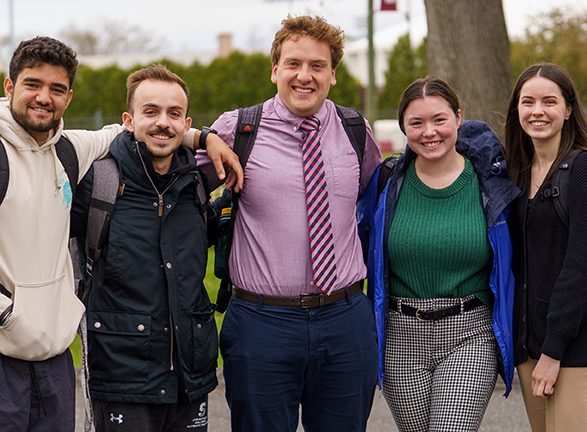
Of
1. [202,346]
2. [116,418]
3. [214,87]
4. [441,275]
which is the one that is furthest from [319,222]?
[214,87]

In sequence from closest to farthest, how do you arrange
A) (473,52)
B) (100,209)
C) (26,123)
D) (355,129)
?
1. (26,123)
2. (100,209)
3. (355,129)
4. (473,52)

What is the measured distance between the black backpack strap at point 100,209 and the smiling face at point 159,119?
0.21 m

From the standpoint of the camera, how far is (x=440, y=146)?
335 cm

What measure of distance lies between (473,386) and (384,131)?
22.1m

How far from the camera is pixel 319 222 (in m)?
3.22

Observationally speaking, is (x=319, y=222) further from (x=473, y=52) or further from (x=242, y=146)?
(x=473, y=52)

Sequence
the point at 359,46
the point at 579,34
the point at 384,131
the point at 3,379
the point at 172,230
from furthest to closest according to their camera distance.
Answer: the point at 359,46 → the point at 579,34 → the point at 384,131 → the point at 172,230 → the point at 3,379

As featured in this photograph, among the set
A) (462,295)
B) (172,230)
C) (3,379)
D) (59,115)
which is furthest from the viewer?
(462,295)

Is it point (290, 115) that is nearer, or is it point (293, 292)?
point (293, 292)

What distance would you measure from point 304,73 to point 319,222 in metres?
0.75

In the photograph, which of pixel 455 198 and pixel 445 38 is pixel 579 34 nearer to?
pixel 445 38

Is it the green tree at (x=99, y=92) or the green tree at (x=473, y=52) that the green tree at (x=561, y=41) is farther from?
the green tree at (x=473, y=52)

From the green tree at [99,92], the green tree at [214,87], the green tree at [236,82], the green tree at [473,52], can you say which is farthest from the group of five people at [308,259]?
the green tree at [236,82]

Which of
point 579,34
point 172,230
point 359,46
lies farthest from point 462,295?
point 359,46
